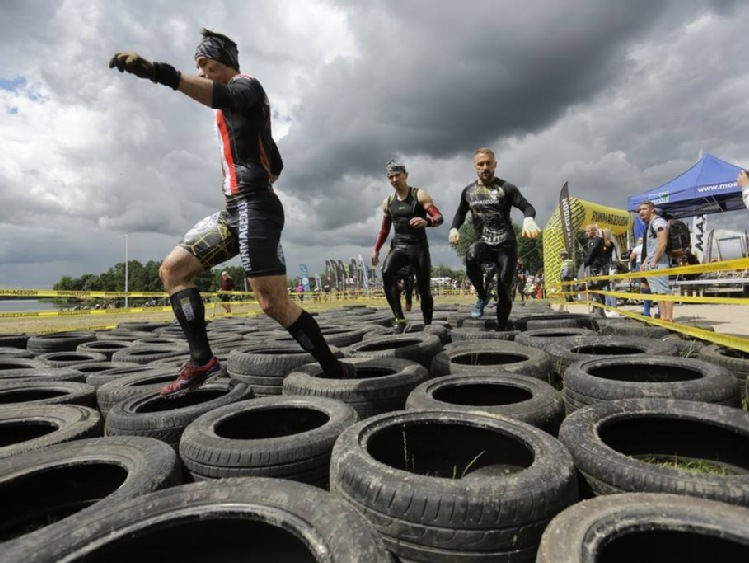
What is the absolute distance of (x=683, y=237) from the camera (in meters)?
8.53

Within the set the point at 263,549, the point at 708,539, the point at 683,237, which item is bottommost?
the point at 263,549

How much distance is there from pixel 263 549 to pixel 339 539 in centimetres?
58

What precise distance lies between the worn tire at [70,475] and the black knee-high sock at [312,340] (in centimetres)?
119

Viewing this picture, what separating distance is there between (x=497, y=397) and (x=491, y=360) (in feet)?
3.74

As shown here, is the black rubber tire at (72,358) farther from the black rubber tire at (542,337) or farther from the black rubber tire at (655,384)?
the black rubber tire at (655,384)

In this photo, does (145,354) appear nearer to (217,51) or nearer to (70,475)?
(70,475)

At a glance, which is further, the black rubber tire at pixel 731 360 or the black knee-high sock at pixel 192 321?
the black rubber tire at pixel 731 360

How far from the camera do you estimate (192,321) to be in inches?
123

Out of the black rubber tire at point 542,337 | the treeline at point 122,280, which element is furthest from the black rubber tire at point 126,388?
the treeline at point 122,280

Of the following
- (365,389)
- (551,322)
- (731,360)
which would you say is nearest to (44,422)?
(365,389)

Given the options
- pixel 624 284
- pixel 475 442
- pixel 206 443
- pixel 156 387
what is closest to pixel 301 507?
pixel 206 443

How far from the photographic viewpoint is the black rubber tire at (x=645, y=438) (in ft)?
5.74

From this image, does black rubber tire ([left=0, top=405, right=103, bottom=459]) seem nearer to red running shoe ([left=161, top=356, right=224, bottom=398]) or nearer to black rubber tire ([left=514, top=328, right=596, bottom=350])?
red running shoe ([left=161, top=356, right=224, bottom=398])

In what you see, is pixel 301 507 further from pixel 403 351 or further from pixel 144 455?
pixel 403 351
